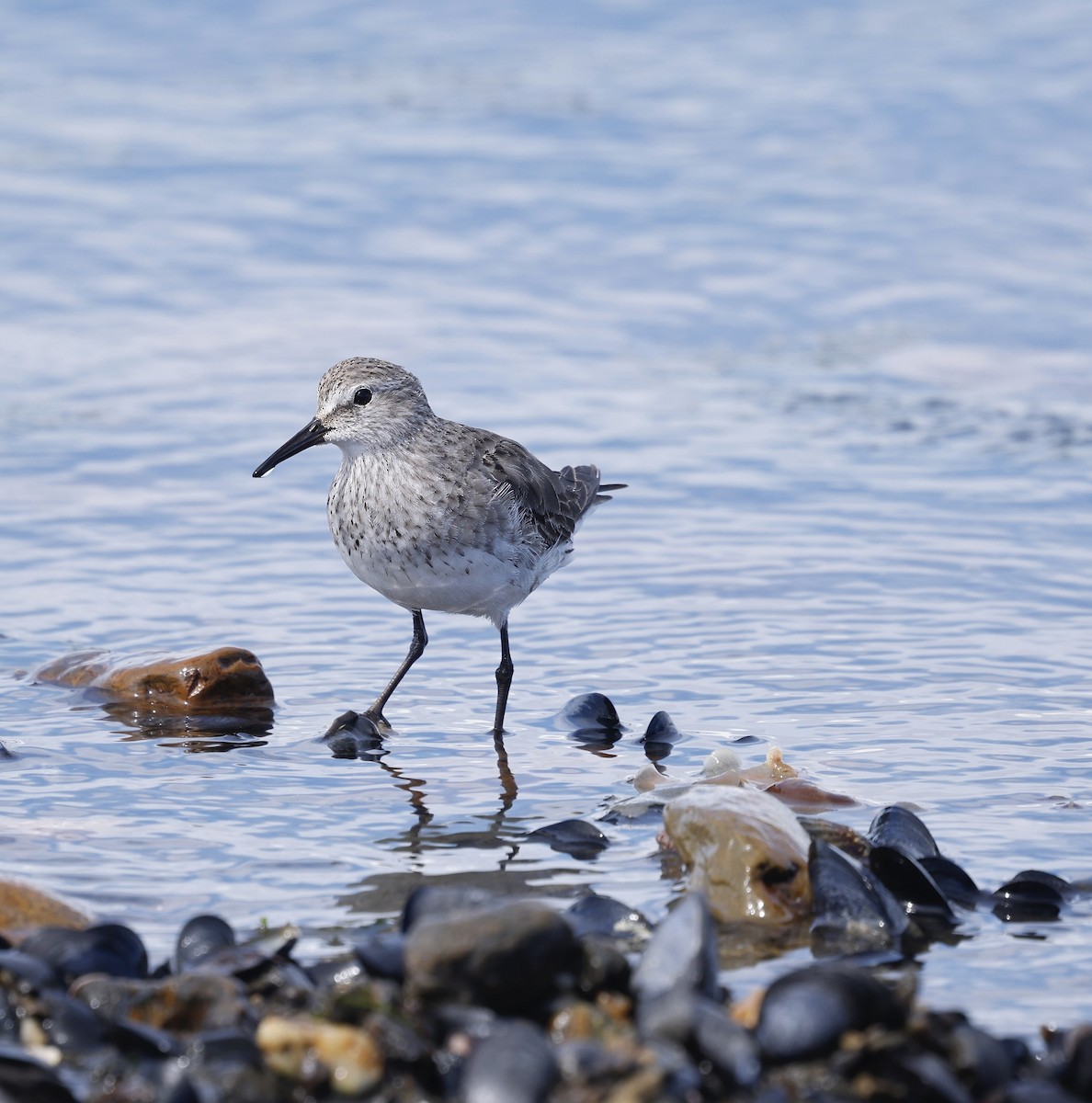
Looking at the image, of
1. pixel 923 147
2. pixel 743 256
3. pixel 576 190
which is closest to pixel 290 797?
pixel 743 256

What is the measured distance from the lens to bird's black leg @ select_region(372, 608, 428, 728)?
8.10 m

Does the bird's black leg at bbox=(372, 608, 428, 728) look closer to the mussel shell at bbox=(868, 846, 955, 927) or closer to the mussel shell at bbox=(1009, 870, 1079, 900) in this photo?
the mussel shell at bbox=(868, 846, 955, 927)

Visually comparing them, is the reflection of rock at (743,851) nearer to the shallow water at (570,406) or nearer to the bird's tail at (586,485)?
the shallow water at (570,406)

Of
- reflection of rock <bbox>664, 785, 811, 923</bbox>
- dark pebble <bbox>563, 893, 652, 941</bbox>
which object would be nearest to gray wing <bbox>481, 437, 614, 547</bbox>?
reflection of rock <bbox>664, 785, 811, 923</bbox>

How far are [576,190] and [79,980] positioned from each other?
45.0 ft

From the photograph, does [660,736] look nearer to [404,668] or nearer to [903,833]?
[404,668]

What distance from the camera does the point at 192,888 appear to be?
20.5 feet

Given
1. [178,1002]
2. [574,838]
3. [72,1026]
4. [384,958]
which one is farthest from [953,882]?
[72,1026]

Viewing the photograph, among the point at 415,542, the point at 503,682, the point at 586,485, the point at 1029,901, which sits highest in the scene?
the point at 586,485

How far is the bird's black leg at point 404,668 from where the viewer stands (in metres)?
8.10

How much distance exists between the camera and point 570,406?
13.0 m

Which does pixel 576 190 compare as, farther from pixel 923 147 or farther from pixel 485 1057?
pixel 485 1057

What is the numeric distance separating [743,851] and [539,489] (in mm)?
3133

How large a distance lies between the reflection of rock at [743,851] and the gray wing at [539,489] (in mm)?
2533
